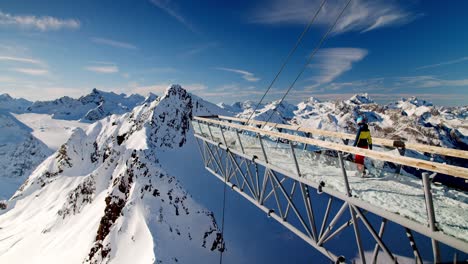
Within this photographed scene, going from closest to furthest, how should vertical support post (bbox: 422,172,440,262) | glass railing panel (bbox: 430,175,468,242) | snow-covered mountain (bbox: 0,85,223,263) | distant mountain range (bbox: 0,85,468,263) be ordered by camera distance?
vertical support post (bbox: 422,172,440,262)
glass railing panel (bbox: 430,175,468,242)
snow-covered mountain (bbox: 0,85,223,263)
distant mountain range (bbox: 0,85,468,263)

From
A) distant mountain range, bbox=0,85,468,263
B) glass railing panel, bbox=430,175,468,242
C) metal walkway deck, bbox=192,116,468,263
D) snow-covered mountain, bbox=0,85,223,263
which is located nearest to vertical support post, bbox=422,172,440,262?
metal walkway deck, bbox=192,116,468,263

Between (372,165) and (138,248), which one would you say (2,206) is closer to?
(138,248)

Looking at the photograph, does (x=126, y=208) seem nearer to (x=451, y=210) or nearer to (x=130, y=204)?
(x=130, y=204)

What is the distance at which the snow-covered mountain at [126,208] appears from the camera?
31686 millimetres

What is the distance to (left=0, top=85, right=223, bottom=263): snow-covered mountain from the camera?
3169cm

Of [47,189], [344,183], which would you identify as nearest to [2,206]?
[47,189]

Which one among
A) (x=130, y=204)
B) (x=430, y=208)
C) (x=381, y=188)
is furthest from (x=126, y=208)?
(x=430, y=208)

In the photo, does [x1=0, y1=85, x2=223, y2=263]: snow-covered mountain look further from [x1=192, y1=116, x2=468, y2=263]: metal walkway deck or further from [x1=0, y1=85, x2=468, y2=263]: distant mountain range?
[x1=192, y1=116, x2=468, y2=263]: metal walkway deck

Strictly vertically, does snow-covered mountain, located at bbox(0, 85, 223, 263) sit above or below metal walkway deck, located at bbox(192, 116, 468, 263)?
below

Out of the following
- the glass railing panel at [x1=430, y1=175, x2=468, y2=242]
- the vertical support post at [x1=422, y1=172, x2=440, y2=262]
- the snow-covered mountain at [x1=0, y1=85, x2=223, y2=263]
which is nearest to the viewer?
the vertical support post at [x1=422, y1=172, x2=440, y2=262]

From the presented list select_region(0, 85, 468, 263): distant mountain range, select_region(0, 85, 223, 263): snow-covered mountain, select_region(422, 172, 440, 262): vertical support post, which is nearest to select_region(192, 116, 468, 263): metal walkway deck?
select_region(422, 172, 440, 262): vertical support post

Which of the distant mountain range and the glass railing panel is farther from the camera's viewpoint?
→ the distant mountain range

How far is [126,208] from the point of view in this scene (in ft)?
113

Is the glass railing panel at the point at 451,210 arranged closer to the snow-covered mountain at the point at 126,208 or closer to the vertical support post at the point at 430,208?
the vertical support post at the point at 430,208
